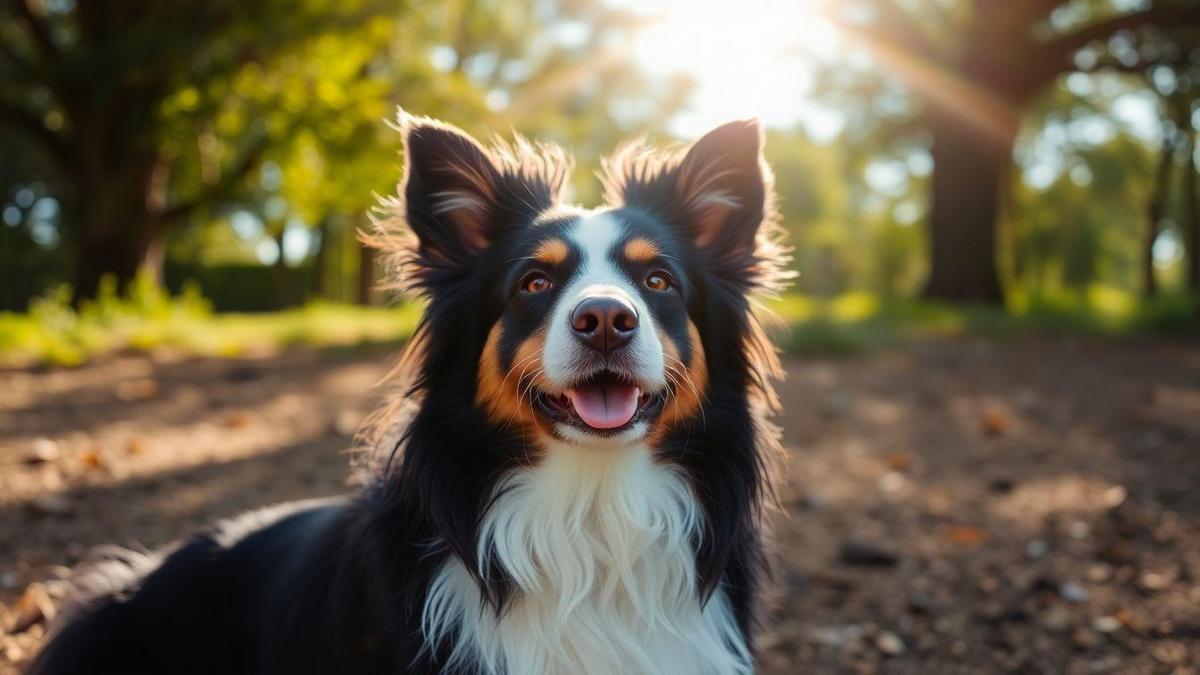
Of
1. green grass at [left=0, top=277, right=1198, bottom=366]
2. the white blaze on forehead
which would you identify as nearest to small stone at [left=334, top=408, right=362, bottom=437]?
green grass at [left=0, top=277, right=1198, bottom=366]

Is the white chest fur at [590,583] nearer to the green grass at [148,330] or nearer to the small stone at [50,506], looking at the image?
the small stone at [50,506]

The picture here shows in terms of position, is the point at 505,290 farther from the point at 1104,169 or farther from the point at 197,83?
the point at 1104,169

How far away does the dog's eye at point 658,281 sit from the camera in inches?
109

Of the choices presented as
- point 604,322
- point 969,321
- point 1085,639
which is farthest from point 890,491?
point 969,321

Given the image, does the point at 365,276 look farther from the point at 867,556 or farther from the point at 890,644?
the point at 890,644

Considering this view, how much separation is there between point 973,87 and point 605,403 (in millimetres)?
13359

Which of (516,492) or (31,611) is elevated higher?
(516,492)

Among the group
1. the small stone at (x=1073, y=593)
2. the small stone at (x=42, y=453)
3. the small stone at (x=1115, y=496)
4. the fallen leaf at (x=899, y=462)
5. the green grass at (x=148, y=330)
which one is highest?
the green grass at (x=148, y=330)

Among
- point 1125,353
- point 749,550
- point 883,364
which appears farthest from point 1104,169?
point 749,550

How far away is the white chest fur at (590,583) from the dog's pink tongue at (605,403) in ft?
0.51

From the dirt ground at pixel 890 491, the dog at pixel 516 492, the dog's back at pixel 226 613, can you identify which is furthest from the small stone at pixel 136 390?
the dog's back at pixel 226 613

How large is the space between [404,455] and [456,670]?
0.64 meters

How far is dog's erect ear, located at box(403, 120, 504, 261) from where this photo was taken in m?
2.79

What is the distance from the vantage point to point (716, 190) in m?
3.06
